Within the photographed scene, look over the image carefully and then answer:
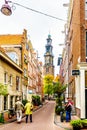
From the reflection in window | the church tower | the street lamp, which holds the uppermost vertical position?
the church tower

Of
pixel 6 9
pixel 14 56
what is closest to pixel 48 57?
pixel 14 56

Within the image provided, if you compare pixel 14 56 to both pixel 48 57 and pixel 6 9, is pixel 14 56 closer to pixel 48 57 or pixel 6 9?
pixel 6 9

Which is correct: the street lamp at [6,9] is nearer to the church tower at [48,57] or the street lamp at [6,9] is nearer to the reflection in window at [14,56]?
the reflection in window at [14,56]

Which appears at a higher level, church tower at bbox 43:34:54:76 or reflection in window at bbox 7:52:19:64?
church tower at bbox 43:34:54:76

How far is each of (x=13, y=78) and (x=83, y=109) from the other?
15.3m

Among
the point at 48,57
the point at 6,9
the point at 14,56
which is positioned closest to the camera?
the point at 6,9

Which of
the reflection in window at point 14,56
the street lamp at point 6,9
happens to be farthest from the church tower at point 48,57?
the street lamp at point 6,9

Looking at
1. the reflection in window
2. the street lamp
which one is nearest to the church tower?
the reflection in window

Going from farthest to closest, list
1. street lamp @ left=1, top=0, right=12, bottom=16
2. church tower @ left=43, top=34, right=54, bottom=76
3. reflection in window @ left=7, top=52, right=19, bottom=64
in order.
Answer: church tower @ left=43, top=34, right=54, bottom=76, reflection in window @ left=7, top=52, right=19, bottom=64, street lamp @ left=1, top=0, right=12, bottom=16

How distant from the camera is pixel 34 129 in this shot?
22.0 meters

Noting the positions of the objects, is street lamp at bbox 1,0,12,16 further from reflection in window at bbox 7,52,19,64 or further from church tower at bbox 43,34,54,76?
church tower at bbox 43,34,54,76

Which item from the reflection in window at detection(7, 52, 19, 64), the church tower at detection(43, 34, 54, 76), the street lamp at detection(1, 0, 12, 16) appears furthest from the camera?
the church tower at detection(43, 34, 54, 76)

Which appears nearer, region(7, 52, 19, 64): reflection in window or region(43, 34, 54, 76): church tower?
region(7, 52, 19, 64): reflection in window

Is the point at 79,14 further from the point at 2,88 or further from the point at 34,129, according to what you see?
the point at 34,129
